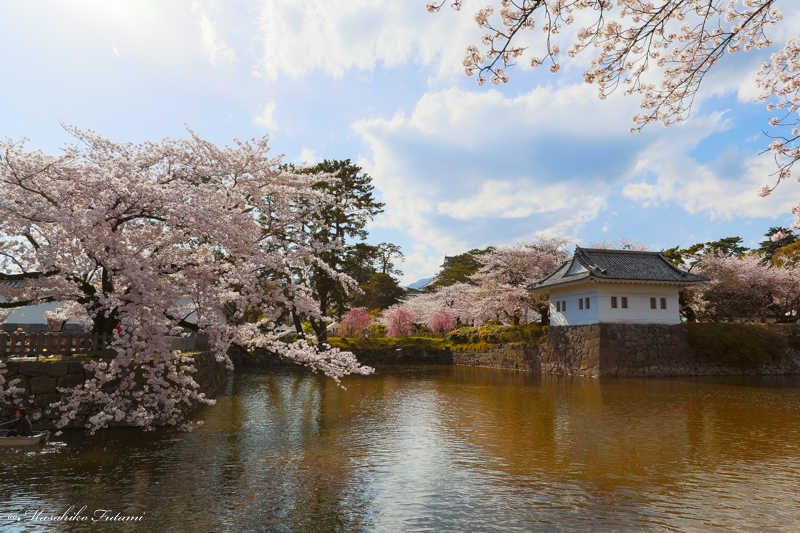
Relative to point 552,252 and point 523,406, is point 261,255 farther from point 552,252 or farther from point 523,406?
point 552,252

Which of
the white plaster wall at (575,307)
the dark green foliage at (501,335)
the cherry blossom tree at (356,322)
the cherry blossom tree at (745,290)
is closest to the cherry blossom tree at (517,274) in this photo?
the dark green foliage at (501,335)

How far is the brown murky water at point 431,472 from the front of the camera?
565 cm

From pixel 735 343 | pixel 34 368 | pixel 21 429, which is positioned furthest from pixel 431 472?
pixel 735 343

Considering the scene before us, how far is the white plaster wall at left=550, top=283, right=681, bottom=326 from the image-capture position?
23812 mm

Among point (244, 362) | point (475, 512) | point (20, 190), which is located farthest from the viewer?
point (244, 362)

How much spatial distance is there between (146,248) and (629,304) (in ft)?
72.8

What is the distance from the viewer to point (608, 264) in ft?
81.1

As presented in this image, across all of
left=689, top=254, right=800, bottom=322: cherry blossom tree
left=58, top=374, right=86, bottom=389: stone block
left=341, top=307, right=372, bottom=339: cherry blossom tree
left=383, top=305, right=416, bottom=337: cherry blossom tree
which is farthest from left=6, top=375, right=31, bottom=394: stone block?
left=689, top=254, right=800, bottom=322: cherry blossom tree

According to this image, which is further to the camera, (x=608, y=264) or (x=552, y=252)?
(x=552, y=252)

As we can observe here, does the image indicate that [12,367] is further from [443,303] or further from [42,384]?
[443,303]

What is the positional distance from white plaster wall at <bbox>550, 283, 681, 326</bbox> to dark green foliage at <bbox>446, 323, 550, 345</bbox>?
12.7ft

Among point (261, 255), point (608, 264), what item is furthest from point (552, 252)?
point (261, 255)

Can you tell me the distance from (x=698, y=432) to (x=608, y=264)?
613 inches

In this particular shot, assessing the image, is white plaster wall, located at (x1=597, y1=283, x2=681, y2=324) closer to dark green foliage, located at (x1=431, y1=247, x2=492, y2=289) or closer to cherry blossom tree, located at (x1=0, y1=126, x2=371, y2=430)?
cherry blossom tree, located at (x1=0, y1=126, x2=371, y2=430)
